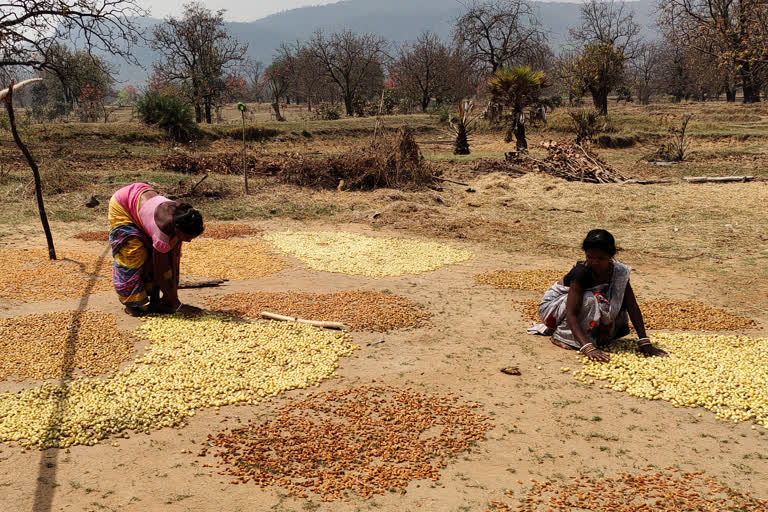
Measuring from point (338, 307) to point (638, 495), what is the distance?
3525mm

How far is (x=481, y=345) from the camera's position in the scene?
16.7 feet

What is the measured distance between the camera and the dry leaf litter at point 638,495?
9.55 ft

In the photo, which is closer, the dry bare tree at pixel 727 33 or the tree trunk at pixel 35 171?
the tree trunk at pixel 35 171

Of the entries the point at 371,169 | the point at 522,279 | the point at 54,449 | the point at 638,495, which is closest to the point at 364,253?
the point at 522,279

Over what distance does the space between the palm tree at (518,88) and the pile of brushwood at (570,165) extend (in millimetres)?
2732

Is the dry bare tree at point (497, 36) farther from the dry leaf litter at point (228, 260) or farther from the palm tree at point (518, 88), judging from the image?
the dry leaf litter at point (228, 260)

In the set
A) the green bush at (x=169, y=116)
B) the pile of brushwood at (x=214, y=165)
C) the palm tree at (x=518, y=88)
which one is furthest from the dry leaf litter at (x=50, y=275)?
the palm tree at (x=518, y=88)

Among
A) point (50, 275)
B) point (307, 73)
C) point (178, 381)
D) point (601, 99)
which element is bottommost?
point (178, 381)

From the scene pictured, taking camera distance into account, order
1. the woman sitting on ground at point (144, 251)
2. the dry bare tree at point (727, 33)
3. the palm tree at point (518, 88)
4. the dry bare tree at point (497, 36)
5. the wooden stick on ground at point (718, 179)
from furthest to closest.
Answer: the dry bare tree at point (497, 36) → the palm tree at point (518, 88) → the wooden stick on ground at point (718, 179) → the dry bare tree at point (727, 33) → the woman sitting on ground at point (144, 251)

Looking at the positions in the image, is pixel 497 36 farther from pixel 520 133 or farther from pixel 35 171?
pixel 35 171

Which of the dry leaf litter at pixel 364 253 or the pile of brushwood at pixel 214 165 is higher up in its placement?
the pile of brushwood at pixel 214 165

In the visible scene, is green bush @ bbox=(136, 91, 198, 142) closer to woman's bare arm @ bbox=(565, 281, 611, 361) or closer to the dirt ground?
the dirt ground

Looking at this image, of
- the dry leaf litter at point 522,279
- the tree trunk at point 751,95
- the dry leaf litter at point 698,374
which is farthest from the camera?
the tree trunk at point 751,95

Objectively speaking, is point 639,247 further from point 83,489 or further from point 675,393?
point 83,489
